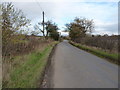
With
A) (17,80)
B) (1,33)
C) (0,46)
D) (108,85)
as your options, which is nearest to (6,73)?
(17,80)

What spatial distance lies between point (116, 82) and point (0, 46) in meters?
5.92

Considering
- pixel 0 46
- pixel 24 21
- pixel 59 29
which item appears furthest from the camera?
pixel 59 29

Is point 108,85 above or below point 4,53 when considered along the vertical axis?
below

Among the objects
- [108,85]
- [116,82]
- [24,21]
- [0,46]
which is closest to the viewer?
[108,85]

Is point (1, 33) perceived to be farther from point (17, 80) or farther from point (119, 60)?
point (119, 60)

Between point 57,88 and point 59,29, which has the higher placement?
point 59,29

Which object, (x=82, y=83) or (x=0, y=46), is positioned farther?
(x=0, y=46)

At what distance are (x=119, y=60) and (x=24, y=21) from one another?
298 inches

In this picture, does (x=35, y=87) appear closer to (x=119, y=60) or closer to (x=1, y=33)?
(x=1, y=33)

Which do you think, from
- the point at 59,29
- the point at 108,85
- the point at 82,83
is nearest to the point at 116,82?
the point at 108,85

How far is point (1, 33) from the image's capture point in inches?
331

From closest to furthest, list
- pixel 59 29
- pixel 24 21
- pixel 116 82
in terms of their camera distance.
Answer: pixel 116 82, pixel 24 21, pixel 59 29

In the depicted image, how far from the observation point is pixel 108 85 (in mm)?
6102

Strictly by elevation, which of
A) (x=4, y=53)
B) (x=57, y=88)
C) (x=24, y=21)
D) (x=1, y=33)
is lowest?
(x=57, y=88)
